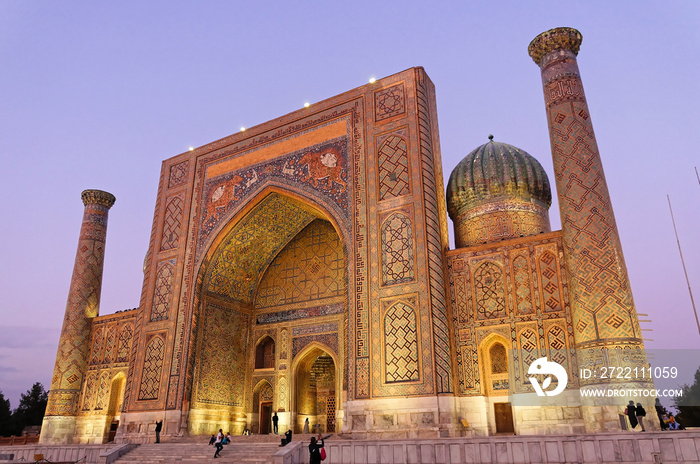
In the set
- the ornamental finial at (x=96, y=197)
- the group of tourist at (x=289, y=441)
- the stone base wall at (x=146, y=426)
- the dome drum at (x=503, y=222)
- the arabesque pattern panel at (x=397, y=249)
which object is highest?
the ornamental finial at (x=96, y=197)

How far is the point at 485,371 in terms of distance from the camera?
25.0ft

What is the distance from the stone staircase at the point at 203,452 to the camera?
7398 mm

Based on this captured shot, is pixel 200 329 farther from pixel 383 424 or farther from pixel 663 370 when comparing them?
pixel 663 370

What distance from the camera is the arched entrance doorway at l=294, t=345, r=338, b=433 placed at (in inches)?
408

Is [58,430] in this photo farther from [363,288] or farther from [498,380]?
[498,380]

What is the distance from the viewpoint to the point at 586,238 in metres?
7.00

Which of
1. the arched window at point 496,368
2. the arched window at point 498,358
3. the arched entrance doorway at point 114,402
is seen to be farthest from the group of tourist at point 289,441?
the arched entrance doorway at point 114,402

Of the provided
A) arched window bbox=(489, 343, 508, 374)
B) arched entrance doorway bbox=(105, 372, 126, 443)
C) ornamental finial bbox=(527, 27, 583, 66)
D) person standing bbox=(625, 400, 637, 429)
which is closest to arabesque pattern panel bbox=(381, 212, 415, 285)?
arched window bbox=(489, 343, 508, 374)

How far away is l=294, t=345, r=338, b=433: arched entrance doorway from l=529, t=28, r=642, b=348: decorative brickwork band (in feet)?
16.2

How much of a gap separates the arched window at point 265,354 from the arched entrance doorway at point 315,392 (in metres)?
0.71

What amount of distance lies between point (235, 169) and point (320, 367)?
4288 millimetres

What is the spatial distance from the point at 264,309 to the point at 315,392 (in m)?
1.95

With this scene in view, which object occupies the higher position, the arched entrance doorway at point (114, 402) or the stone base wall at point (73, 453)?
the arched entrance doorway at point (114, 402)

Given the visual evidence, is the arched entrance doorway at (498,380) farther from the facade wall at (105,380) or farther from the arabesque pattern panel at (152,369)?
the facade wall at (105,380)
